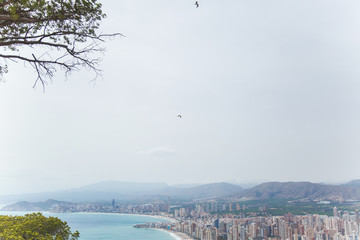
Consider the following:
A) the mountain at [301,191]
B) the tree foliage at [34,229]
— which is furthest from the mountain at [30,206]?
→ the tree foliage at [34,229]

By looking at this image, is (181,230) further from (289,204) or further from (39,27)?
(39,27)

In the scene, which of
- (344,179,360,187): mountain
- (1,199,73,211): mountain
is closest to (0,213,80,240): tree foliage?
(344,179,360,187): mountain

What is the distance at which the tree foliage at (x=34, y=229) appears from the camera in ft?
6.68

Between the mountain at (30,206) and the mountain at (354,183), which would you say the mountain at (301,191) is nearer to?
the mountain at (354,183)

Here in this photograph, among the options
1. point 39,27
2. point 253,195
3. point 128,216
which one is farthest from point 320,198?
point 128,216

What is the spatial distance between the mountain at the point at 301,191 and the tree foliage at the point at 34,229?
9690 millimetres

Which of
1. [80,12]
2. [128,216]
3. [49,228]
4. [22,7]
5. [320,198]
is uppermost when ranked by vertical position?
[80,12]

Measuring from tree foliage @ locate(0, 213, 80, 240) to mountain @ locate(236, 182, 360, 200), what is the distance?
382 inches

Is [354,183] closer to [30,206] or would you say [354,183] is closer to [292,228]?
[292,228]

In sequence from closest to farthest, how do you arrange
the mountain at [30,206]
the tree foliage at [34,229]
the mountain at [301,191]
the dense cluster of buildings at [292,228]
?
the tree foliage at [34,229] < the dense cluster of buildings at [292,228] < the mountain at [301,191] < the mountain at [30,206]

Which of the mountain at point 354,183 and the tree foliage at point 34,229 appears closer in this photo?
the tree foliage at point 34,229

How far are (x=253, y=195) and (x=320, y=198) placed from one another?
3804 mm

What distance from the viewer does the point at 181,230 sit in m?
10.1

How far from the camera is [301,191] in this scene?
1161cm
